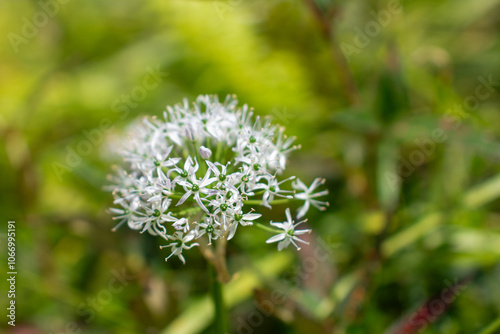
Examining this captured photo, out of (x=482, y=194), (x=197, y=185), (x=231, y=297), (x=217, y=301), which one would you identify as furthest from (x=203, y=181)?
(x=482, y=194)

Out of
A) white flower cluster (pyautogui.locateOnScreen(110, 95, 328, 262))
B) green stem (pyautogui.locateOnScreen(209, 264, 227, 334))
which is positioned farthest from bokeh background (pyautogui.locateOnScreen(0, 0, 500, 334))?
white flower cluster (pyautogui.locateOnScreen(110, 95, 328, 262))

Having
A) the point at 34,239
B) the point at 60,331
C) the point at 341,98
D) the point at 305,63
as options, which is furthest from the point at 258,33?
the point at 60,331

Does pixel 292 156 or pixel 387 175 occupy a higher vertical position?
pixel 292 156

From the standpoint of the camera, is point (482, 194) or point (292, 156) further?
point (292, 156)

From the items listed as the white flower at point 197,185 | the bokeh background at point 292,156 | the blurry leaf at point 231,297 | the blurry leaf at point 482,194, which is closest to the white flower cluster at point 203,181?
the white flower at point 197,185

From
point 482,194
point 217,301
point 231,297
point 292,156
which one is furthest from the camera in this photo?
point 292,156

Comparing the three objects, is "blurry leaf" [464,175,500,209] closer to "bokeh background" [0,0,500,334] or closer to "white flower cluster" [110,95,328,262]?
"bokeh background" [0,0,500,334]

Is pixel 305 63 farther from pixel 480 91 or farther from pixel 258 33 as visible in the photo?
pixel 480 91

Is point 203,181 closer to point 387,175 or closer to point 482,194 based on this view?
point 387,175
